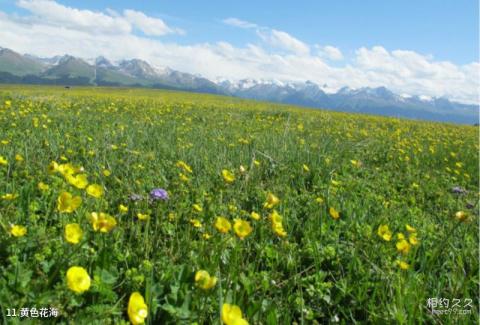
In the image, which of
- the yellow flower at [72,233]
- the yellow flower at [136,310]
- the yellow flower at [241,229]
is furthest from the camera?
the yellow flower at [241,229]

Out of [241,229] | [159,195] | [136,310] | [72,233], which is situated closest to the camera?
[136,310]

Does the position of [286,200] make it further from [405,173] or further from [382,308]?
[405,173]

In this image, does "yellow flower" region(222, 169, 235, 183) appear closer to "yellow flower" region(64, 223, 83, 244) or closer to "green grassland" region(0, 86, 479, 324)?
"green grassland" region(0, 86, 479, 324)

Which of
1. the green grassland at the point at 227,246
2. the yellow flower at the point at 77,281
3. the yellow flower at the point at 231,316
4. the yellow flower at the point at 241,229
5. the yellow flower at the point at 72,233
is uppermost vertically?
the yellow flower at the point at 241,229

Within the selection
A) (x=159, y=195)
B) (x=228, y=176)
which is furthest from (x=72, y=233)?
(x=228, y=176)

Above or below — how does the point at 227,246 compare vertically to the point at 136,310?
below

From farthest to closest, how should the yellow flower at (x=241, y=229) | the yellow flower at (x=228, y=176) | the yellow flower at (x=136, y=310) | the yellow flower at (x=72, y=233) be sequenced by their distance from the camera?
the yellow flower at (x=228, y=176) → the yellow flower at (x=241, y=229) → the yellow flower at (x=72, y=233) → the yellow flower at (x=136, y=310)

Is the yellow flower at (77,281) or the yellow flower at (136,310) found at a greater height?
the yellow flower at (77,281)

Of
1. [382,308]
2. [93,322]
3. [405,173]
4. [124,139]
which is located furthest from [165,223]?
[405,173]

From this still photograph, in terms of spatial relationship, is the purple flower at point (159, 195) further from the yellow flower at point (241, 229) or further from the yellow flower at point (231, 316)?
the yellow flower at point (231, 316)

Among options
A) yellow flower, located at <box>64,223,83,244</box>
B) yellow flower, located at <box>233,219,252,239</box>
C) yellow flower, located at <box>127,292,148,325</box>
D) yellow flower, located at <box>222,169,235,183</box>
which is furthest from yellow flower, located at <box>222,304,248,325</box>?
yellow flower, located at <box>222,169,235,183</box>

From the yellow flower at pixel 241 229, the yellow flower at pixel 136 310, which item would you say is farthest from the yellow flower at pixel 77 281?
the yellow flower at pixel 241 229

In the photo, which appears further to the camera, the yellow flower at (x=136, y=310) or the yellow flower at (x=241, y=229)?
the yellow flower at (x=241, y=229)

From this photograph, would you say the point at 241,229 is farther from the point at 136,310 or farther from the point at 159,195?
the point at 159,195
